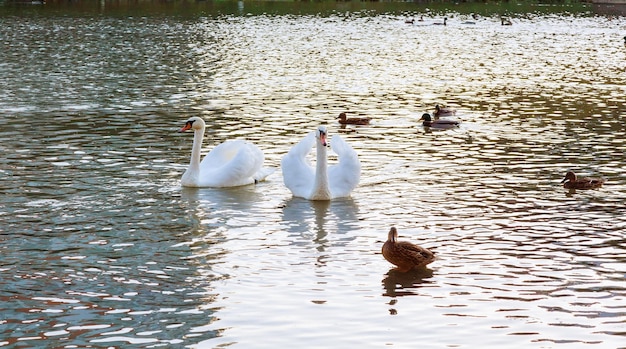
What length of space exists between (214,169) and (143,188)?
1324mm

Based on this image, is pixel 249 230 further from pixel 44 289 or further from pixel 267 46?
pixel 267 46

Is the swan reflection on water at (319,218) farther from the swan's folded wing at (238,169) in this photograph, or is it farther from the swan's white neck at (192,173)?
the swan's white neck at (192,173)

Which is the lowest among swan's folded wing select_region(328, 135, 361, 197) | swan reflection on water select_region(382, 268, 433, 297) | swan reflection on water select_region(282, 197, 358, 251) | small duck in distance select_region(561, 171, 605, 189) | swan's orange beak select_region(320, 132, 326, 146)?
swan reflection on water select_region(382, 268, 433, 297)

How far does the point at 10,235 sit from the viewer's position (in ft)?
49.8

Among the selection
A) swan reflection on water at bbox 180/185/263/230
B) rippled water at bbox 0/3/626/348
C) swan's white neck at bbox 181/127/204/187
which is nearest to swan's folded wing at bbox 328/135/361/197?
rippled water at bbox 0/3/626/348

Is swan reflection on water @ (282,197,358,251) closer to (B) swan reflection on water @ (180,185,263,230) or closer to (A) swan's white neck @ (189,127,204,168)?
(B) swan reflection on water @ (180,185,263,230)

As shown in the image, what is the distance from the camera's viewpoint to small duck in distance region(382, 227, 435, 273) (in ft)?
43.6

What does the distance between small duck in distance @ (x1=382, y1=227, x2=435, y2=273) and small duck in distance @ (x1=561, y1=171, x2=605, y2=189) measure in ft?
18.9

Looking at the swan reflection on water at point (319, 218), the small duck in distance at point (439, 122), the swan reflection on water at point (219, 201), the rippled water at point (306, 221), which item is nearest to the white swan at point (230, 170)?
the swan reflection on water at point (219, 201)

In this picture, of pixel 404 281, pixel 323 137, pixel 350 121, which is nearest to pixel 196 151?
pixel 323 137

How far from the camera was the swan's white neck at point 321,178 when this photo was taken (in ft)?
57.2

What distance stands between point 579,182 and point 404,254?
6.08 metres

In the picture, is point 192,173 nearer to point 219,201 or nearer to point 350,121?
point 219,201

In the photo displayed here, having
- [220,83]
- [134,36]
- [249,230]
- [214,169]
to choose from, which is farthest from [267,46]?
[249,230]
